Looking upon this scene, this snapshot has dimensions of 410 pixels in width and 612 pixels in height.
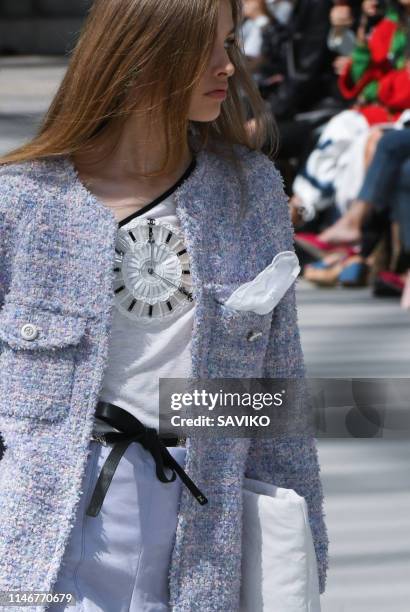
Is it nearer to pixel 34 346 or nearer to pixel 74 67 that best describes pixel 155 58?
pixel 74 67

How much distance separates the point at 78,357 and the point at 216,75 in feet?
1.62

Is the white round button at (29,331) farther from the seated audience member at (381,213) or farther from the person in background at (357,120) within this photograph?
the person in background at (357,120)

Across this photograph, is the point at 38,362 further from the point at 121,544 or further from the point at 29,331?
the point at 121,544

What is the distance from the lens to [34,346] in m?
2.01

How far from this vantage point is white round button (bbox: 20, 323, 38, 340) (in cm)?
200

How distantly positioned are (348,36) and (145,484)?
7.38 m

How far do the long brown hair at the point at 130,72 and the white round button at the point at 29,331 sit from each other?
0.28 m

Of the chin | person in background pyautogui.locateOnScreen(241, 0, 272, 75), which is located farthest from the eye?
person in background pyautogui.locateOnScreen(241, 0, 272, 75)

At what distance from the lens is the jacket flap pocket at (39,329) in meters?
2.01

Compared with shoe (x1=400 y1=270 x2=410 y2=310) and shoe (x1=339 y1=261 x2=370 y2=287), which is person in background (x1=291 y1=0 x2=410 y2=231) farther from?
shoe (x1=400 y1=270 x2=410 y2=310)

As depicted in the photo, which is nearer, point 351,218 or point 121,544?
point 121,544

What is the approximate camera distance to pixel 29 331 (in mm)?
2004

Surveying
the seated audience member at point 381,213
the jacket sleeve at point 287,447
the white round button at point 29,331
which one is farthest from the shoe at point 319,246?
the white round button at point 29,331

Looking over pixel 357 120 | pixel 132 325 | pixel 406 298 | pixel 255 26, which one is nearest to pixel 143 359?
pixel 132 325
